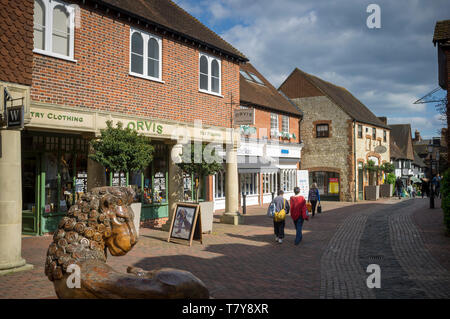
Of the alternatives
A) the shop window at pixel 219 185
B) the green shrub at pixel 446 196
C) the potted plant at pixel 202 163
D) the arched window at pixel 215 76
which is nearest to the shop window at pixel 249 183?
the shop window at pixel 219 185

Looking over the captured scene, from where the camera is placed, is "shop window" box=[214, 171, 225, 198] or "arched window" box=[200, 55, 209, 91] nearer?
"arched window" box=[200, 55, 209, 91]

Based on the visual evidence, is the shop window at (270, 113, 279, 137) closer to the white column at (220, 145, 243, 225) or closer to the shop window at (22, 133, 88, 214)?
the white column at (220, 145, 243, 225)

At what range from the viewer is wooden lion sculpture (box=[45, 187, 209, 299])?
8.63ft

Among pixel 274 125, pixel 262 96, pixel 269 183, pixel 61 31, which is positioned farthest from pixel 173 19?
pixel 269 183

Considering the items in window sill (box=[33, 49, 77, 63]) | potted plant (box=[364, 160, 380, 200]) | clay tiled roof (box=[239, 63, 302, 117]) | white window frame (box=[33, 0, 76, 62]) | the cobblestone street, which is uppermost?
clay tiled roof (box=[239, 63, 302, 117])

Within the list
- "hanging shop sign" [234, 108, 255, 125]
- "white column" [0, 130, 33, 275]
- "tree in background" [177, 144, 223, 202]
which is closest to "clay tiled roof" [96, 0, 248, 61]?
"hanging shop sign" [234, 108, 255, 125]

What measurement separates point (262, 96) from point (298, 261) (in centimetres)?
1743

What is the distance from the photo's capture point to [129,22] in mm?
10984

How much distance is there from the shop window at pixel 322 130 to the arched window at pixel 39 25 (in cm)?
2341

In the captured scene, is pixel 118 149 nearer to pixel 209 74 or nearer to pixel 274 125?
pixel 209 74

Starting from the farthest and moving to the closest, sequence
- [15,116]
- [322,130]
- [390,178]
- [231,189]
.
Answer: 1. [390,178]
2. [322,130]
3. [231,189]
4. [15,116]

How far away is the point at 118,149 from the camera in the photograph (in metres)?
9.30

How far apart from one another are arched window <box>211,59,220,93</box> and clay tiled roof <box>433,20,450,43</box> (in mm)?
9701

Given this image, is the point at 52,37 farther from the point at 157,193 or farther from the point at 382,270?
the point at 382,270
